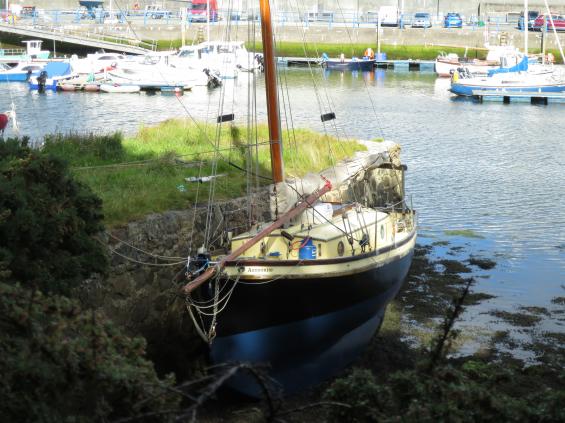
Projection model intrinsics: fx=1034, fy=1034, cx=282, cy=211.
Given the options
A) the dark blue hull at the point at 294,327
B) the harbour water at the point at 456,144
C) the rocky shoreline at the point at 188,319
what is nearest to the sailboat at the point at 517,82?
the harbour water at the point at 456,144

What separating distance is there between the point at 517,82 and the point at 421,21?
32923mm

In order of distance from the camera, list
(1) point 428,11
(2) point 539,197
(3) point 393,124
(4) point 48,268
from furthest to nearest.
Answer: (1) point 428,11
(3) point 393,124
(2) point 539,197
(4) point 48,268

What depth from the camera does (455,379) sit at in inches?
372

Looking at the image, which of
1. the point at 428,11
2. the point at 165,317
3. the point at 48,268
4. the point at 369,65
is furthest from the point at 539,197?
the point at 428,11

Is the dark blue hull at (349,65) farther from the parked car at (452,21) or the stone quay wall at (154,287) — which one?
the stone quay wall at (154,287)

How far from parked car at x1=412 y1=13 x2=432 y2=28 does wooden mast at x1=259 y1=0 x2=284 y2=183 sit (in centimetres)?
7965

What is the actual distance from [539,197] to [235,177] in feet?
49.3

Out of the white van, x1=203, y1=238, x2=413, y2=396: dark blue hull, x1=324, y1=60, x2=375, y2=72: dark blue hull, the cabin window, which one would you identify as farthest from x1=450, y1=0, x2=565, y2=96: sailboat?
the cabin window

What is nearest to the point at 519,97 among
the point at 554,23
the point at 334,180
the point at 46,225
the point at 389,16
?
the point at 554,23

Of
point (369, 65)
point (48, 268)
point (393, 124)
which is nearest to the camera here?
point (48, 268)

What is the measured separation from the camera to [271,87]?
19.5 m

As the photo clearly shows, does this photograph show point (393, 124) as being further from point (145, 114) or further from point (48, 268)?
point (48, 268)

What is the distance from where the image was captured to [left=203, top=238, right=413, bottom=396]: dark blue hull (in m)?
16.7

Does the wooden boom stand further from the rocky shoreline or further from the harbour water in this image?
the harbour water
